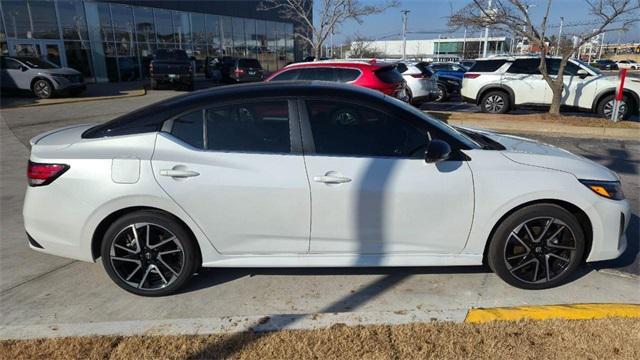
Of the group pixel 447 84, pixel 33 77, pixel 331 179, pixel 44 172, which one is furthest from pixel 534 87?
pixel 33 77

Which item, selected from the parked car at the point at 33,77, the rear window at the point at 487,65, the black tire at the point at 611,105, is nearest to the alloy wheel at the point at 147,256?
the rear window at the point at 487,65

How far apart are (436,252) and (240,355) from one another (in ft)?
5.23

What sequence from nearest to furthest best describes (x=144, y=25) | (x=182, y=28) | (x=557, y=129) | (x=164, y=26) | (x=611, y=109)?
(x=557, y=129) < (x=611, y=109) < (x=144, y=25) < (x=164, y=26) < (x=182, y=28)

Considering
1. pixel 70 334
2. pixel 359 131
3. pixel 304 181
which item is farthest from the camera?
pixel 359 131

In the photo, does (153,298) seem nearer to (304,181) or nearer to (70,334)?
(70,334)

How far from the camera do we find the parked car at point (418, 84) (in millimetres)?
13180

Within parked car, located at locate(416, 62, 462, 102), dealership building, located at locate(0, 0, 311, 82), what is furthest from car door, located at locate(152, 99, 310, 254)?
dealership building, located at locate(0, 0, 311, 82)

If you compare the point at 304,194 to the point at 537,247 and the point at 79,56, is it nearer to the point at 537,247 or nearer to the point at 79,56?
the point at 537,247

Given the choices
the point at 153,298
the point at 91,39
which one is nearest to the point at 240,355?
the point at 153,298

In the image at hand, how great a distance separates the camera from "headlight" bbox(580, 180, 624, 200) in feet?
10.8

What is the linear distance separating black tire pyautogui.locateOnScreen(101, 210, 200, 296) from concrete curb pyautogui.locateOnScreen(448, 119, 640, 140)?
8.71 meters

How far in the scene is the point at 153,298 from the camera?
3.41m

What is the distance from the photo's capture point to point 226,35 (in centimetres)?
3659

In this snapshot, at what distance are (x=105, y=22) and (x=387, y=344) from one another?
29.4 meters
